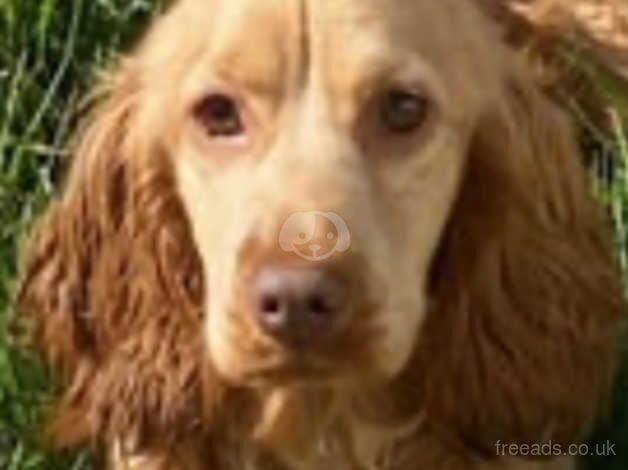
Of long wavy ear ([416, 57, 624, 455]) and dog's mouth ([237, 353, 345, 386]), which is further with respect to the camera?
long wavy ear ([416, 57, 624, 455])

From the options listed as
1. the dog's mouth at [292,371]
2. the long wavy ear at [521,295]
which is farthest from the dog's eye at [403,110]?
the dog's mouth at [292,371]

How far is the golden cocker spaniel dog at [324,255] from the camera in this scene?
2.25 metres

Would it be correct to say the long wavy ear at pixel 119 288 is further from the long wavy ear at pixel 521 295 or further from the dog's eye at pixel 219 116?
the long wavy ear at pixel 521 295

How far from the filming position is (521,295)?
264cm

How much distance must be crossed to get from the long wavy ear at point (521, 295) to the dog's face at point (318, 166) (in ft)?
0.34

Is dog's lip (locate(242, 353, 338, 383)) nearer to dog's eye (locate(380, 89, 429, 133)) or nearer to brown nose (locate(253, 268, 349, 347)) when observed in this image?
brown nose (locate(253, 268, 349, 347))

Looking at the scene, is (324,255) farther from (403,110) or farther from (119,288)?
(119,288)

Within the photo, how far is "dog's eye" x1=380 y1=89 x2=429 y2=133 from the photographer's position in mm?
2320

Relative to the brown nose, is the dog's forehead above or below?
above

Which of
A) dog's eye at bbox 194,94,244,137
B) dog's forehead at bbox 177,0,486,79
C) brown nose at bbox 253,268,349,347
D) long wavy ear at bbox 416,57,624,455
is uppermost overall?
dog's forehead at bbox 177,0,486,79

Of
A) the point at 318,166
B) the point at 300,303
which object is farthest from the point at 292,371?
the point at 318,166

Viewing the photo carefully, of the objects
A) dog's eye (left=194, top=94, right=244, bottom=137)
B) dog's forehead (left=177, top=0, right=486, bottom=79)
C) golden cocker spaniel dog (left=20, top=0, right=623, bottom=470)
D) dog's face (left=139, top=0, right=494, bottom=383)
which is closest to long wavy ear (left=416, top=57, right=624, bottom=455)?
golden cocker spaniel dog (left=20, top=0, right=623, bottom=470)

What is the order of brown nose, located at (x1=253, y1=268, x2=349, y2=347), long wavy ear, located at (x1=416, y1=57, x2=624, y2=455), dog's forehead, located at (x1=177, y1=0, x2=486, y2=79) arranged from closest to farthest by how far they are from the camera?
brown nose, located at (x1=253, y1=268, x2=349, y2=347) → dog's forehead, located at (x1=177, y1=0, x2=486, y2=79) → long wavy ear, located at (x1=416, y1=57, x2=624, y2=455)

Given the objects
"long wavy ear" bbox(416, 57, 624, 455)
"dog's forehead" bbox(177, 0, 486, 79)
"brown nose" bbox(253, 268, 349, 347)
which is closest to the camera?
"brown nose" bbox(253, 268, 349, 347)
